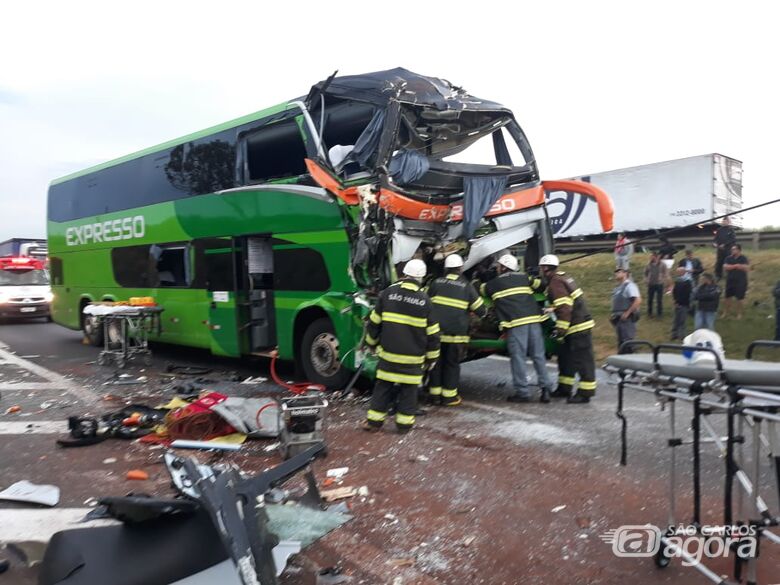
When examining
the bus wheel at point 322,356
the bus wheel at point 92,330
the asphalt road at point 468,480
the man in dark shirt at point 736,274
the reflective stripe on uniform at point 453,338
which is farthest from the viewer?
the bus wheel at point 92,330

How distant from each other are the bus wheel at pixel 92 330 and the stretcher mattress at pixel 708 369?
36.9 ft

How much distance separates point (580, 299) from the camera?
711 centimetres

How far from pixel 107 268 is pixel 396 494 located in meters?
9.30

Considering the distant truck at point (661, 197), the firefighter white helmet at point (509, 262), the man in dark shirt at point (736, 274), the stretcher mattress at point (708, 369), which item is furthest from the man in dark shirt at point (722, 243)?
the stretcher mattress at point (708, 369)

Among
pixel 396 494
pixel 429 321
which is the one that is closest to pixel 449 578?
pixel 396 494

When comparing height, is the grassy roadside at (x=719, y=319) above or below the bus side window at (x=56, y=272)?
below

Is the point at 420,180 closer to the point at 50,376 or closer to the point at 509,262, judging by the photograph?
the point at 509,262

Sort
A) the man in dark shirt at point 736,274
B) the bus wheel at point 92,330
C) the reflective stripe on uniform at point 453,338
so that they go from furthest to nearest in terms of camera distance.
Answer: the bus wheel at point 92,330, the man in dark shirt at point 736,274, the reflective stripe on uniform at point 453,338

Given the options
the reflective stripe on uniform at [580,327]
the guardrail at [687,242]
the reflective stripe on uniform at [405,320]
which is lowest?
the reflective stripe on uniform at [580,327]

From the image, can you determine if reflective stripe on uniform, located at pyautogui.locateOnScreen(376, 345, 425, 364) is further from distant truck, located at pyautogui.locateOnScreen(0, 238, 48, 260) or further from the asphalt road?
distant truck, located at pyautogui.locateOnScreen(0, 238, 48, 260)

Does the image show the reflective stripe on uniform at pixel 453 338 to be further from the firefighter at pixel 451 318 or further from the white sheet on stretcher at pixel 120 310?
the white sheet on stretcher at pixel 120 310

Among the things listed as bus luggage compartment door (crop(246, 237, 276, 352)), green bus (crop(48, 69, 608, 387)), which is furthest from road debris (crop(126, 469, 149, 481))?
bus luggage compartment door (crop(246, 237, 276, 352))

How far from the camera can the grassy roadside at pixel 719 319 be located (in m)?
11.6

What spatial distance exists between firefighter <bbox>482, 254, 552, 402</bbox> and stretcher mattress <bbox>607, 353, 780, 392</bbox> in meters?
3.45
